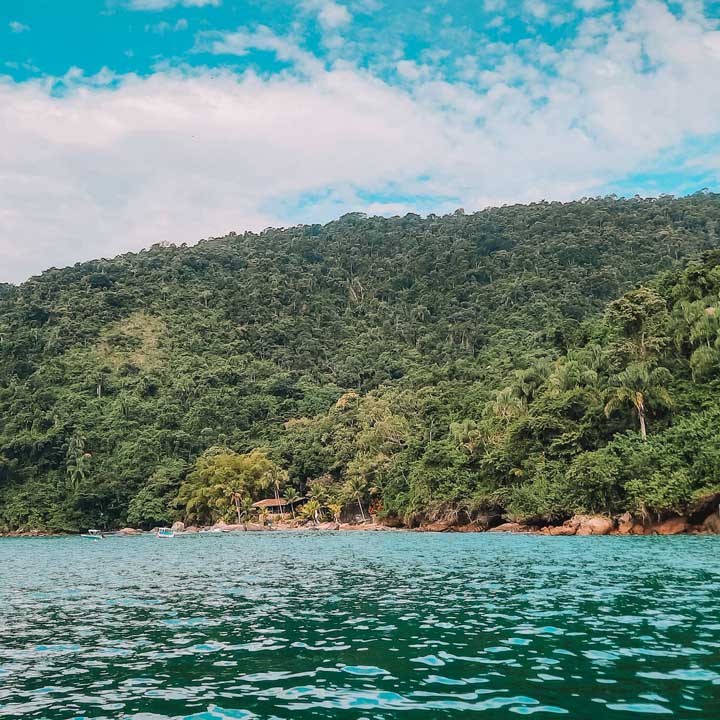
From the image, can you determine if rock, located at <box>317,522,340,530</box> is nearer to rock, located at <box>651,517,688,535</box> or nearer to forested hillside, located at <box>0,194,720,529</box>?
forested hillside, located at <box>0,194,720,529</box>

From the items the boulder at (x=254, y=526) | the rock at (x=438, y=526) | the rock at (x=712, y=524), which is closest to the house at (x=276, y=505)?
the boulder at (x=254, y=526)

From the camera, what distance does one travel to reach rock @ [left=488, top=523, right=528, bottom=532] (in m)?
70.4

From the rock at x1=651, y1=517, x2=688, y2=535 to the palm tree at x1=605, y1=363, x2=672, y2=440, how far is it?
9972 mm

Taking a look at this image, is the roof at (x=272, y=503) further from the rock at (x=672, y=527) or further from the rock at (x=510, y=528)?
the rock at (x=672, y=527)

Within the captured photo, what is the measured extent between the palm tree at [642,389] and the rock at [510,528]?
1460cm

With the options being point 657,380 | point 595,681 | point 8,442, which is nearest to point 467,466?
point 657,380

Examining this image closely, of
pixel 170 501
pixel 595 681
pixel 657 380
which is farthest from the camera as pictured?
pixel 170 501

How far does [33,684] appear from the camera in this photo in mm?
12617

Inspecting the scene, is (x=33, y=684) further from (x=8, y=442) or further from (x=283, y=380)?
(x=283, y=380)

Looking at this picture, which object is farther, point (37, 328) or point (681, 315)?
point (37, 328)

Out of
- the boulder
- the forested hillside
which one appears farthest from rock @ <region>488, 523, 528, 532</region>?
the boulder

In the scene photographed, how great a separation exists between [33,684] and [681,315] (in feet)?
236

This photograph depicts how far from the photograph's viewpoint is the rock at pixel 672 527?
56062mm

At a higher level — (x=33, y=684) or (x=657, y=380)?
(x=657, y=380)
